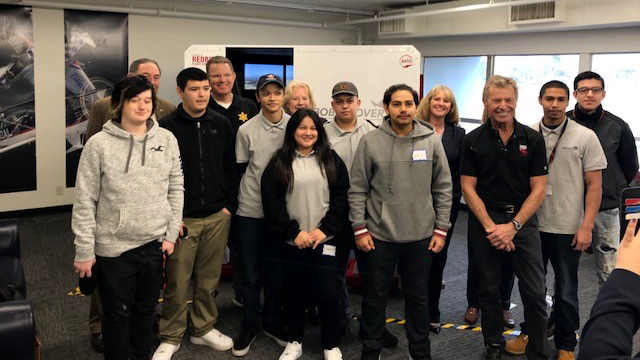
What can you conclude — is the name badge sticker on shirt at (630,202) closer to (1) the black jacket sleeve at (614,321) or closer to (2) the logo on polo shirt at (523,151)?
(1) the black jacket sleeve at (614,321)

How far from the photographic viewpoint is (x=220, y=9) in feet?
22.4

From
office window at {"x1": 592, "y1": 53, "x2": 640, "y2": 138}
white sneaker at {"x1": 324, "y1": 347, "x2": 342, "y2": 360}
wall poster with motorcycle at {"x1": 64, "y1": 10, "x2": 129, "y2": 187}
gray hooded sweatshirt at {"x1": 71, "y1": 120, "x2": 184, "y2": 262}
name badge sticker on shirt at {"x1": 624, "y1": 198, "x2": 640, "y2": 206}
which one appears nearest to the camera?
name badge sticker on shirt at {"x1": 624, "y1": 198, "x2": 640, "y2": 206}

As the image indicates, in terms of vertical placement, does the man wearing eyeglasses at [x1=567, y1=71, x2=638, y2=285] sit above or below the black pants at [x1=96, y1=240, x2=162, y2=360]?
above

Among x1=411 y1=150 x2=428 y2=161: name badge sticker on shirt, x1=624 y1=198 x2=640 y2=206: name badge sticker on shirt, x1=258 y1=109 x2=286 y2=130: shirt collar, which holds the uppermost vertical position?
x1=258 y1=109 x2=286 y2=130: shirt collar

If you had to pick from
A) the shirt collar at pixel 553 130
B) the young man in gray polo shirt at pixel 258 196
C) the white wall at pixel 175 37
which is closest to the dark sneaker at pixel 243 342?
the young man in gray polo shirt at pixel 258 196

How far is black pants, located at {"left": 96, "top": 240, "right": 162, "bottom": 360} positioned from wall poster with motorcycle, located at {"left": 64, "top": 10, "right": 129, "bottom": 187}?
14.2 feet

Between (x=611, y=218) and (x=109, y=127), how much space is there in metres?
2.93

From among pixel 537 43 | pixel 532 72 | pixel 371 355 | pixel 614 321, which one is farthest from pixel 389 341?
pixel 532 72

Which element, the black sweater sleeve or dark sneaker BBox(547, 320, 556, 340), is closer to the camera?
the black sweater sleeve

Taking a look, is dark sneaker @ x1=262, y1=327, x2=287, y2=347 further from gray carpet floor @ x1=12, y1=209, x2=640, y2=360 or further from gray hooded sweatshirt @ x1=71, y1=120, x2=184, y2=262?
gray hooded sweatshirt @ x1=71, y1=120, x2=184, y2=262

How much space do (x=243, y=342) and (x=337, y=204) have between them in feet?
3.30

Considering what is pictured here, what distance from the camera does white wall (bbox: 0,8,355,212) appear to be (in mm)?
5652

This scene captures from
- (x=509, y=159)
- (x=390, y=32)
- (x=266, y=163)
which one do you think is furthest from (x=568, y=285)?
(x=390, y=32)

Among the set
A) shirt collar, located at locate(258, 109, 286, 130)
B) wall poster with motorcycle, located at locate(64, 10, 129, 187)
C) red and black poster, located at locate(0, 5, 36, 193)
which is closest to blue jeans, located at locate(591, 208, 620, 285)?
shirt collar, located at locate(258, 109, 286, 130)
